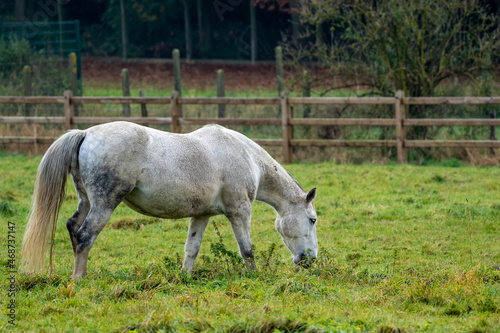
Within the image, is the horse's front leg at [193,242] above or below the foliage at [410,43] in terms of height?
below

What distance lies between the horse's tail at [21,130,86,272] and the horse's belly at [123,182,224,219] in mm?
578

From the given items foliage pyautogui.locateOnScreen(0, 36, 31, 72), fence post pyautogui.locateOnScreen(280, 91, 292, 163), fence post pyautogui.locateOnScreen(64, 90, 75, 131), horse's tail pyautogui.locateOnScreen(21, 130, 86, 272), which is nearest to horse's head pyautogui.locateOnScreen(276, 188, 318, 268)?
horse's tail pyautogui.locateOnScreen(21, 130, 86, 272)

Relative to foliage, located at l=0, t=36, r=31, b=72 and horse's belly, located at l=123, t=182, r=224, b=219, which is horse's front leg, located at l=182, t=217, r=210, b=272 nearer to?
horse's belly, located at l=123, t=182, r=224, b=219

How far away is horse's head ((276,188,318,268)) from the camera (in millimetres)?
6137

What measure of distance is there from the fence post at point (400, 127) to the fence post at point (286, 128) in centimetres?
216

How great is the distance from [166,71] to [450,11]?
1778cm

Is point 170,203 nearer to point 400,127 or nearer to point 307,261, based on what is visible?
point 307,261

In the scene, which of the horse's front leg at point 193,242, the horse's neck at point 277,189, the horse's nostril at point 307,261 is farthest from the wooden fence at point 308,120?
the horse's front leg at point 193,242

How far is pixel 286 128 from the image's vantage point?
513 inches

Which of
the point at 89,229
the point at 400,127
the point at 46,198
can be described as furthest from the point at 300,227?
the point at 400,127

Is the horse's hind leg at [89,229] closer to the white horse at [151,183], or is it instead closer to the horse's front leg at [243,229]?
the white horse at [151,183]

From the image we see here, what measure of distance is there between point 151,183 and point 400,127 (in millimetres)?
8224

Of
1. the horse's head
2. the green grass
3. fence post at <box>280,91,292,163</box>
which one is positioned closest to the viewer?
the green grass

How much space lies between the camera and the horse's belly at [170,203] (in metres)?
5.34
